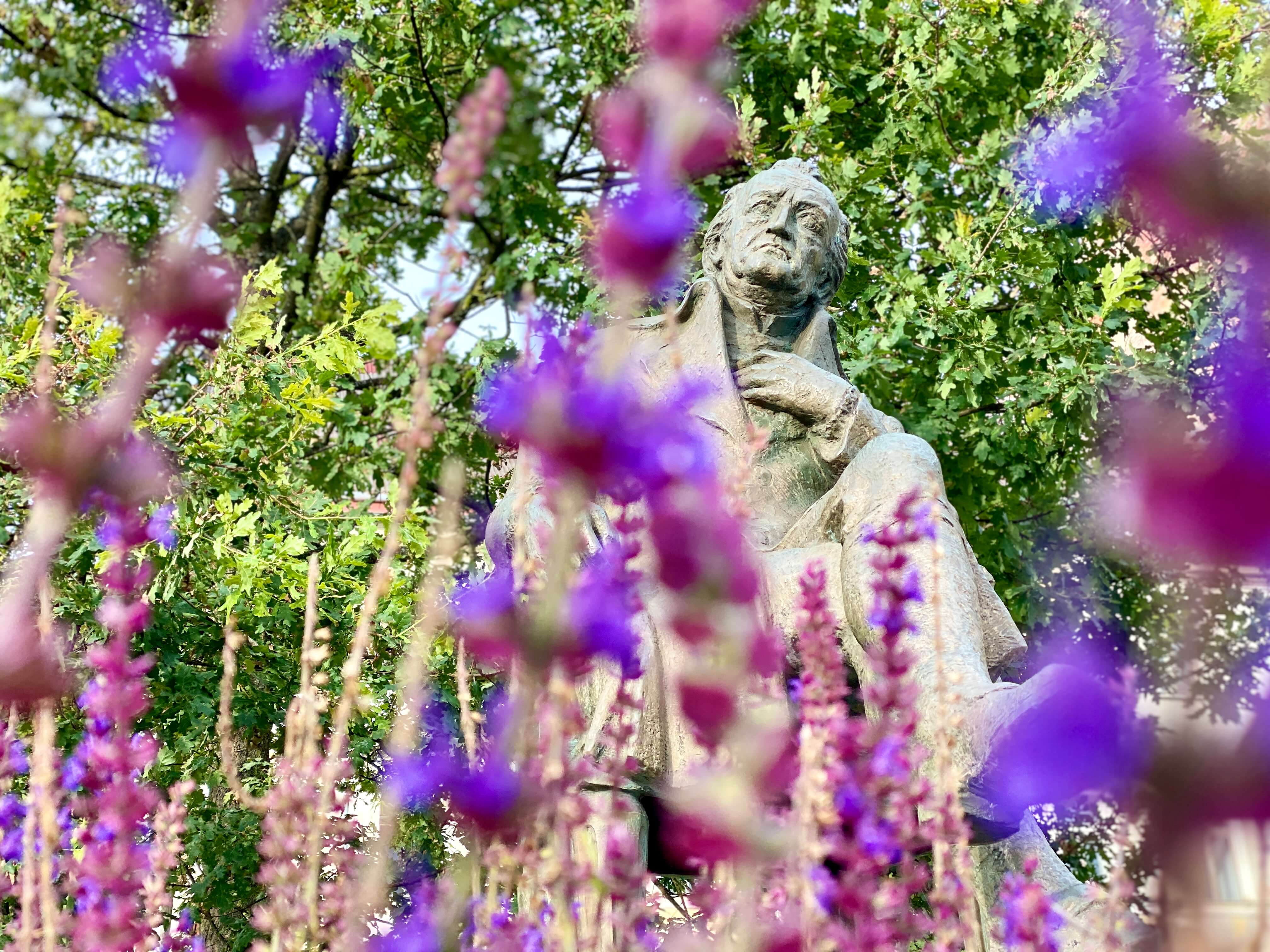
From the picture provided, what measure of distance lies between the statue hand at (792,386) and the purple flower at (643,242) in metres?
2.43

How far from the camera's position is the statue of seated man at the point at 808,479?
2.49 meters

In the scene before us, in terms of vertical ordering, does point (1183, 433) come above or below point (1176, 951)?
above

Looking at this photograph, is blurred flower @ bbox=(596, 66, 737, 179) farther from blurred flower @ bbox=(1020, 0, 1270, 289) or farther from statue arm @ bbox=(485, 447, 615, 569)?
statue arm @ bbox=(485, 447, 615, 569)

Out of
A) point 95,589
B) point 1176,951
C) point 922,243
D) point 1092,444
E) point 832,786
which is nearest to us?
point 1176,951

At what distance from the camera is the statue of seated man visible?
2.49 metres

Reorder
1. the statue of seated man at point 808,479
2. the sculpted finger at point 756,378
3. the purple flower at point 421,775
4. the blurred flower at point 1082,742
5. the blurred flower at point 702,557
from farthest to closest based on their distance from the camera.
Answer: the sculpted finger at point 756,378
the statue of seated man at point 808,479
the purple flower at point 421,775
the blurred flower at point 702,557
the blurred flower at point 1082,742

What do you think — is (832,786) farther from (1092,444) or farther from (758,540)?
(1092,444)

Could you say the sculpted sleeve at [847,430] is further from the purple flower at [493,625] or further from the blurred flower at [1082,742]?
the purple flower at [493,625]

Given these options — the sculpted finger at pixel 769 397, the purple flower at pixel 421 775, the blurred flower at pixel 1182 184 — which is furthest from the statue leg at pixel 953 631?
the blurred flower at pixel 1182 184

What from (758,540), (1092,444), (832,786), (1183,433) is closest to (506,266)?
(1092,444)

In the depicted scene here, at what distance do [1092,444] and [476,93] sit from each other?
20.0 feet

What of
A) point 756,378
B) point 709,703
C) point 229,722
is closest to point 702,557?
point 709,703

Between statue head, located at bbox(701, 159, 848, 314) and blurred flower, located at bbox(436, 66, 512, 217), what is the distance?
257cm

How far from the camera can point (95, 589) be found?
6.04 m
